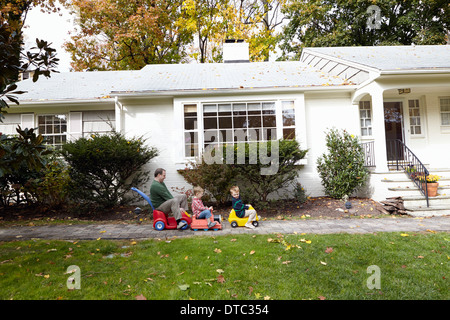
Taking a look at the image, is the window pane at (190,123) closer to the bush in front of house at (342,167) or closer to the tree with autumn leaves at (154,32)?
the bush in front of house at (342,167)

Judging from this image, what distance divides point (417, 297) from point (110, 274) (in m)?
3.74

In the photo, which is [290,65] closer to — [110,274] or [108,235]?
[108,235]

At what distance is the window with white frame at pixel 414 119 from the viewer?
32.1 ft

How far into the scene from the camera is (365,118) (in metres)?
9.49

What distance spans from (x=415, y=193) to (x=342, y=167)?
2021 mm

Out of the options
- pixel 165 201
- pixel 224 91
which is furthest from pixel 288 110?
pixel 165 201

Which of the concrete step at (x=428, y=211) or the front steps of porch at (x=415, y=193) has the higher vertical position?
the front steps of porch at (x=415, y=193)

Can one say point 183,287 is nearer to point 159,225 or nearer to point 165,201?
point 159,225

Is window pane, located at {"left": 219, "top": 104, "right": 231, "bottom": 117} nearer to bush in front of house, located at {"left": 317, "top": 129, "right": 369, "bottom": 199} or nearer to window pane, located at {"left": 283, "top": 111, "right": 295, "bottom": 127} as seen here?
window pane, located at {"left": 283, "top": 111, "right": 295, "bottom": 127}

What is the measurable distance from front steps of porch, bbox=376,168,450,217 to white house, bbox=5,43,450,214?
0.03 metres

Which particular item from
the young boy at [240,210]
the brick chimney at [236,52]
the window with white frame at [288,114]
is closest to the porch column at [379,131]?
the window with white frame at [288,114]

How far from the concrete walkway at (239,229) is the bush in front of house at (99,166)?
124cm

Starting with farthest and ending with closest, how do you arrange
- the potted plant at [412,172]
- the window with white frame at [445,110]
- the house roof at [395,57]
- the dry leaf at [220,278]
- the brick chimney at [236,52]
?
the brick chimney at [236,52] → the window with white frame at [445,110] → the house roof at [395,57] → the potted plant at [412,172] → the dry leaf at [220,278]

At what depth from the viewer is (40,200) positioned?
755 centimetres
